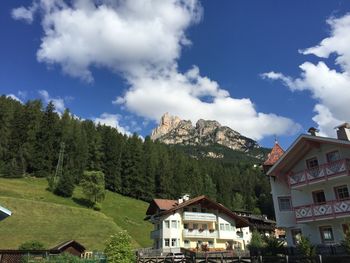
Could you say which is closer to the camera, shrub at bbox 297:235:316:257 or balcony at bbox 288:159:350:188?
shrub at bbox 297:235:316:257

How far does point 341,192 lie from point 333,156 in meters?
3.41

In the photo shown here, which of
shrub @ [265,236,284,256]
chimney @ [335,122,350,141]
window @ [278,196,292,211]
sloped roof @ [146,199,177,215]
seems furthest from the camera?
sloped roof @ [146,199,177,215]

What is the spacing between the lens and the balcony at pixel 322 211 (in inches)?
1211

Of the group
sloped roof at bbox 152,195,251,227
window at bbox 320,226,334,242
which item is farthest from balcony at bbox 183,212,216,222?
window at bbox 320,226,334,242

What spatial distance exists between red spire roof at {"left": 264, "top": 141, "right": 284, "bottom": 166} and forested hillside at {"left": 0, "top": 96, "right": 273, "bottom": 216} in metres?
60.9

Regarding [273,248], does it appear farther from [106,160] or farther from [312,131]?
[106,160]

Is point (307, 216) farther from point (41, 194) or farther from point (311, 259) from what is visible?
point (41, 194)

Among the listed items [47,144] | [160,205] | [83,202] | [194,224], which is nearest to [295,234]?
[194,224]

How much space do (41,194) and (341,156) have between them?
68850 mm

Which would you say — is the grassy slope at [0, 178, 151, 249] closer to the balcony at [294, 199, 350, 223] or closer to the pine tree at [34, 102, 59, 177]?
the pine tree at [34, 102, 59, 177]

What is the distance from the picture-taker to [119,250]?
29594 millimetres

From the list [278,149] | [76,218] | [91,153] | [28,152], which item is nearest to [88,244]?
[76,218]

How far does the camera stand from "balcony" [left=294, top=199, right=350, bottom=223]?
3077cm

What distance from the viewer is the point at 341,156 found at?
33094mm
